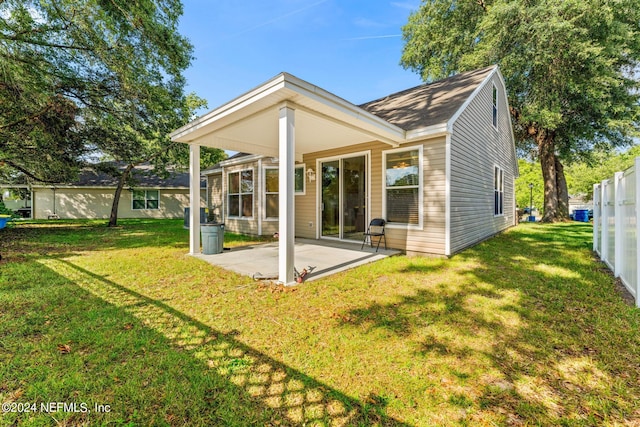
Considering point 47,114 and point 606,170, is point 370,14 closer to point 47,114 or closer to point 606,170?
point 47,114

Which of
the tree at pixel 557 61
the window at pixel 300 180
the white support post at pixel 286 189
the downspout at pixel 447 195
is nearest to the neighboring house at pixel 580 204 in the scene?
the tree at pixel 557 61

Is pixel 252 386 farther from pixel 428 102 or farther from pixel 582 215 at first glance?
pixel 582 215

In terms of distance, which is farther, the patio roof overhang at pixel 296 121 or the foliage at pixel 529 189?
the foliage at pixel 529 189

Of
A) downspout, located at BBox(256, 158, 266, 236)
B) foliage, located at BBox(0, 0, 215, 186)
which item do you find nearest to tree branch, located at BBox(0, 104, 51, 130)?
foliage, located at BBox(0, 0, 215, 186)

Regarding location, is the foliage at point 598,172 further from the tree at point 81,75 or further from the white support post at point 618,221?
the tree at point 81,75

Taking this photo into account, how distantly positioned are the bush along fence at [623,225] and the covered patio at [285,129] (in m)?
3.51

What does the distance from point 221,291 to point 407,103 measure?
7410 mm

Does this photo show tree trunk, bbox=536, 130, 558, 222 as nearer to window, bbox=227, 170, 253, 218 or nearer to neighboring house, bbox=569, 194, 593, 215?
neighboring house, bbox=569, 194, 593, 215

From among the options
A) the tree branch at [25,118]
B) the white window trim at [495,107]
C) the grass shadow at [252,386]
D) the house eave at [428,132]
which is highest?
the white window trim at [495,107]

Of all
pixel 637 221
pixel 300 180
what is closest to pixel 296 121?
pixel 300 180

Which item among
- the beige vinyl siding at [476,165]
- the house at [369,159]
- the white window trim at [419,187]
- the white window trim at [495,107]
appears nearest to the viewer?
the house at [369,159]

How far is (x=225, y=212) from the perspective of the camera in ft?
36.2

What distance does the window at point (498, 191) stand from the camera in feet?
31.2

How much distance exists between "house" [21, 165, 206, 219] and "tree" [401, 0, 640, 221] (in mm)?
19177
